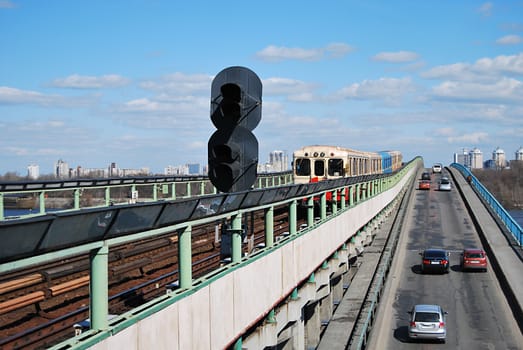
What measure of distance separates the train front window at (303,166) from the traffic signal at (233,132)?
21743mm

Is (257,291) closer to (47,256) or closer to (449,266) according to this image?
(47,256)

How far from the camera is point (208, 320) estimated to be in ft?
28.1

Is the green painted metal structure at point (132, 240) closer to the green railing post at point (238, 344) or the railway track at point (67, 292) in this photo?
the green railing post at point (238, 344)

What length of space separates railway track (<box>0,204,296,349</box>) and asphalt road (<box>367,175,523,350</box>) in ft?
44.2

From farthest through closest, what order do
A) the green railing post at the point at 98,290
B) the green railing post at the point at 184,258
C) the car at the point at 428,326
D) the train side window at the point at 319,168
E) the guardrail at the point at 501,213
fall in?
the guardrail at the point at 501,213, the train side window at the point at 319,168, the car at the point at 428,326, the green railing post at the point at 184,258, the green railing post at the point at 98,290

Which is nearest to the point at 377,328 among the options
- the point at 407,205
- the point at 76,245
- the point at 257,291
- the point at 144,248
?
the point at 144,248

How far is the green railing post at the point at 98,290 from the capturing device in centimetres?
599

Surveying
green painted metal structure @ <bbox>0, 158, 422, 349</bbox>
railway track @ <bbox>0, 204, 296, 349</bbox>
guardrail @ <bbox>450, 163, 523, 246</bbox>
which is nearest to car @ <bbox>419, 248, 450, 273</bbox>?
guardrail @ <bbox>450, 163, 523, 246</bbox>

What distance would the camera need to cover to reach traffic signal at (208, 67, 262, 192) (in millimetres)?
11109

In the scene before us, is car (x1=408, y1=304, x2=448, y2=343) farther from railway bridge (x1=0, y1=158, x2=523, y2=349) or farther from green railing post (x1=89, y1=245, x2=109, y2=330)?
green railing post (x1=89, y1=245, x2=109, y2=330)

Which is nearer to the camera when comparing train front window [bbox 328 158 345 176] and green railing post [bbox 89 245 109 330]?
green railing post [bbox 89 245 109 330]

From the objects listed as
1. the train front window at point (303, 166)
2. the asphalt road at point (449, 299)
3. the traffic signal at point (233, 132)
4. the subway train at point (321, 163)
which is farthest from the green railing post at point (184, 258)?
the train front window at point (303, 166)

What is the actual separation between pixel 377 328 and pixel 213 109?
59.1ft

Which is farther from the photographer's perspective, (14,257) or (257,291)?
(257,291)
